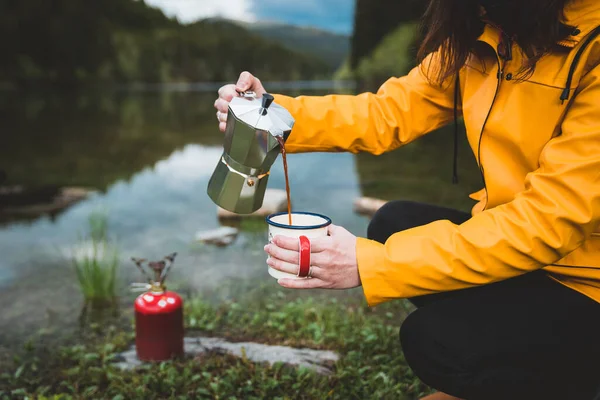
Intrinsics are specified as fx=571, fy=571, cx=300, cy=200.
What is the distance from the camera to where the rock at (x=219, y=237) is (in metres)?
4.85

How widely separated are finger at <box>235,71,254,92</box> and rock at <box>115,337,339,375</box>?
1356 millimetres

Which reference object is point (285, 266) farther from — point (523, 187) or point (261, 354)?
point (261, 354)

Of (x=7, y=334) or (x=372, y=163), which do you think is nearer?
(x=7, y=334)

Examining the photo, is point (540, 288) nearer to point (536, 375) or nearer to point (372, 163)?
point (536, 375)

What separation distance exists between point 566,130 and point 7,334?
2977 millimetres

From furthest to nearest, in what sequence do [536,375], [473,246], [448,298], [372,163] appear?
[372,163], [448,298], [536,375], [473,246]

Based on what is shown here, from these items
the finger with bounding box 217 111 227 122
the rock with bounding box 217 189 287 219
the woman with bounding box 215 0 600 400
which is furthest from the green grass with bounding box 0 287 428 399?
the rock with bounding box 217 189 287 219

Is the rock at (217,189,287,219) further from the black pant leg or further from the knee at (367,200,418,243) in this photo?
the black pant leg

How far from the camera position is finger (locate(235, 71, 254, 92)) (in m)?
1.82

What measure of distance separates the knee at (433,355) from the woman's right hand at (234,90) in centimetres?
87

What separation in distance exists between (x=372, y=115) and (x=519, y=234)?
0.87 m

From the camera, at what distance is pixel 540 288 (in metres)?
1.67

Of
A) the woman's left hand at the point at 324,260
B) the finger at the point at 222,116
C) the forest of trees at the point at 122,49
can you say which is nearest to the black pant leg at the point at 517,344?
the woman's left hand at the point at 324,260

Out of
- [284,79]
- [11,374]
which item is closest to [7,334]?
[11,374]
